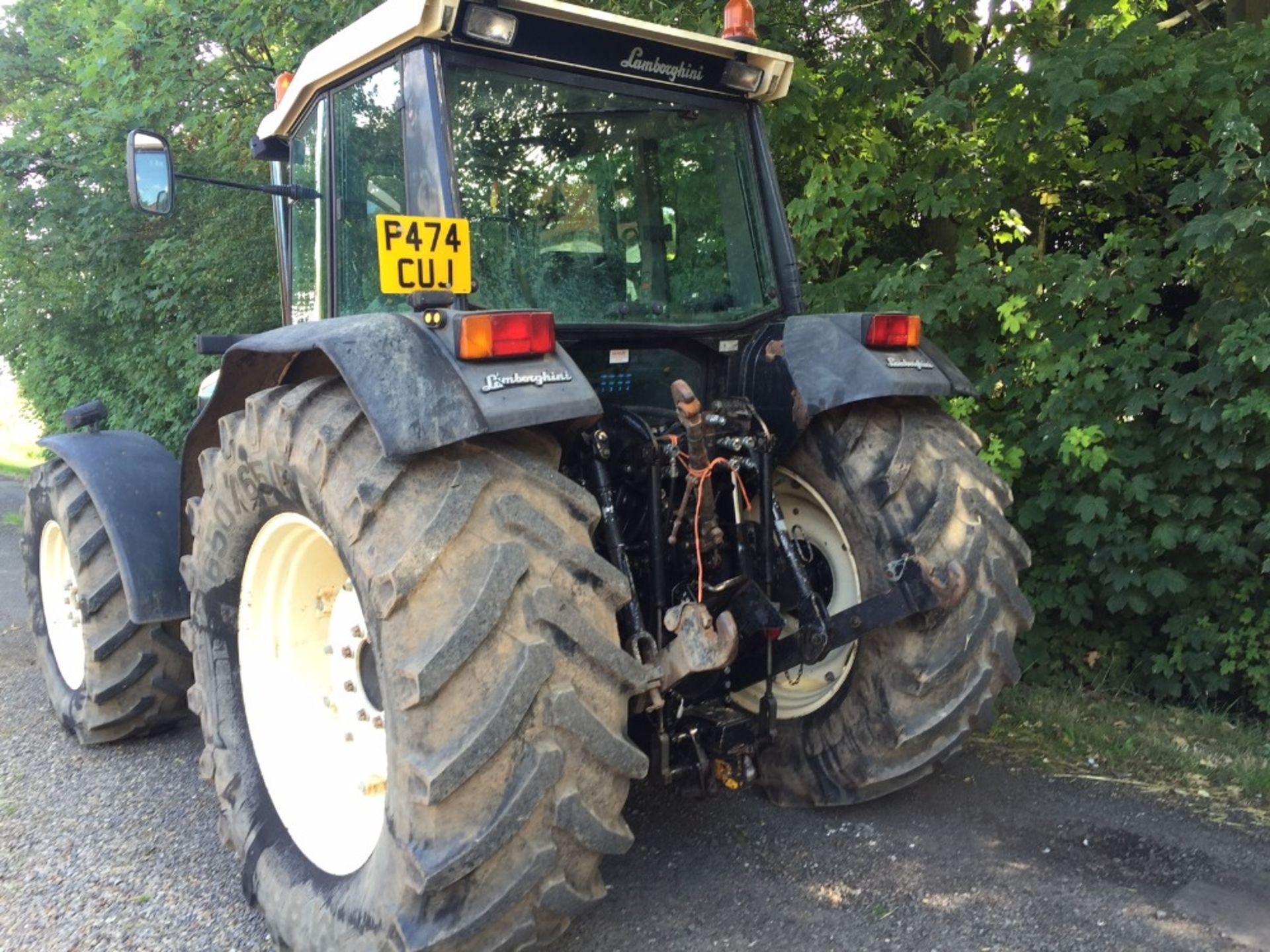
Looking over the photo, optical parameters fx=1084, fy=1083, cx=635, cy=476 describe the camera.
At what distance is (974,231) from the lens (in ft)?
18.0

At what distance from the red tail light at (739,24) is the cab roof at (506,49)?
6 centimetres

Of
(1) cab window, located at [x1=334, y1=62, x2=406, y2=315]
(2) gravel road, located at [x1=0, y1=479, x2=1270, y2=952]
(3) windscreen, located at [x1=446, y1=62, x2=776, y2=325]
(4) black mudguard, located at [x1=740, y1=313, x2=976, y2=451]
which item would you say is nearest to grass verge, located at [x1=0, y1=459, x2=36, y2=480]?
(2) gravel road, located at [x1=0, y1=479, x2=1270, y2=952]

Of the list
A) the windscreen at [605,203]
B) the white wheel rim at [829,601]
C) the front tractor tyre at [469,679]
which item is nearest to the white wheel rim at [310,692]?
the front tractor tyre at [469,679]

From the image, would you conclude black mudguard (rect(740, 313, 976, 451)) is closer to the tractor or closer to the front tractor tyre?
the tractor

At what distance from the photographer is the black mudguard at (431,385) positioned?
2.23 metres

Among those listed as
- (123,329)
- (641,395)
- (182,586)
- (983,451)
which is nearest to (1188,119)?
(983,451)

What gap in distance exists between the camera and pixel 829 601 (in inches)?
132

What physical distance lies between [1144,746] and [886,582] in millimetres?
1846

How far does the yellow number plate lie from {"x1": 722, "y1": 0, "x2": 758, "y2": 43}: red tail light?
1404 millimetres

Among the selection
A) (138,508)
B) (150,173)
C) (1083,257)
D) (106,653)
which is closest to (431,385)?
(150,173)

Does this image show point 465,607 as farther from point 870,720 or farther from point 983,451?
point 983,451

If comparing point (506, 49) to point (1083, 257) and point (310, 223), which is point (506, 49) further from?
point (1083, 257)

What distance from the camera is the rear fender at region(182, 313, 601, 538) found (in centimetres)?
223

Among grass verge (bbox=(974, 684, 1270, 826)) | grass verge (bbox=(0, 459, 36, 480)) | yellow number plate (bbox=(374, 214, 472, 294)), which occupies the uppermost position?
yellow number plate (bbox=(374, 214, 472, 294))
